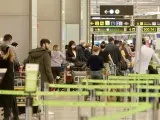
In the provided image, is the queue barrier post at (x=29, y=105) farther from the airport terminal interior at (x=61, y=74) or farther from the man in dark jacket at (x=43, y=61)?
the man in dark jacket at (x=43, y=61)

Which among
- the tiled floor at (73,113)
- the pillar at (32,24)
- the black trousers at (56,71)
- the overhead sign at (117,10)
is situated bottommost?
the tiled floor at (73,113)

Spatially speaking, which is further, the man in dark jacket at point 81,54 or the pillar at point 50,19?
the pillar at point 50,19

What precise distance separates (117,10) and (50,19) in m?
17.0

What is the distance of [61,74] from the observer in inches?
787

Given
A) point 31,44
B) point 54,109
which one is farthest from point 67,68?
point 54,109

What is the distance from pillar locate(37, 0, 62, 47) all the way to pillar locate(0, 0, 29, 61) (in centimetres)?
728

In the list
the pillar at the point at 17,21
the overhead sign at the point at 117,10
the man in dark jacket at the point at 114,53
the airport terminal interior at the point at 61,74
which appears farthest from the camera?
the overhead sign at the point at 117,10

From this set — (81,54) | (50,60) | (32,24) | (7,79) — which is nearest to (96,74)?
(32,24)

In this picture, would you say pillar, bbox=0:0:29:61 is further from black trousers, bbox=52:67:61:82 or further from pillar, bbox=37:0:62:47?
pillar, bbox=37:0:62:47

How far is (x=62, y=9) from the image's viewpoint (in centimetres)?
2484

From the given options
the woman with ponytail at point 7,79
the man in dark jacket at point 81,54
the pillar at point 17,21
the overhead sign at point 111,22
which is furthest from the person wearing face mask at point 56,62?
the overhead sign at point 111,22

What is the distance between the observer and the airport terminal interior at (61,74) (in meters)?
7.40

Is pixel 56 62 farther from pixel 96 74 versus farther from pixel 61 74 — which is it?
pixel 96 74

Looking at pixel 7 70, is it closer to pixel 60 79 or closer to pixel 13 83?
pixel 13 83
